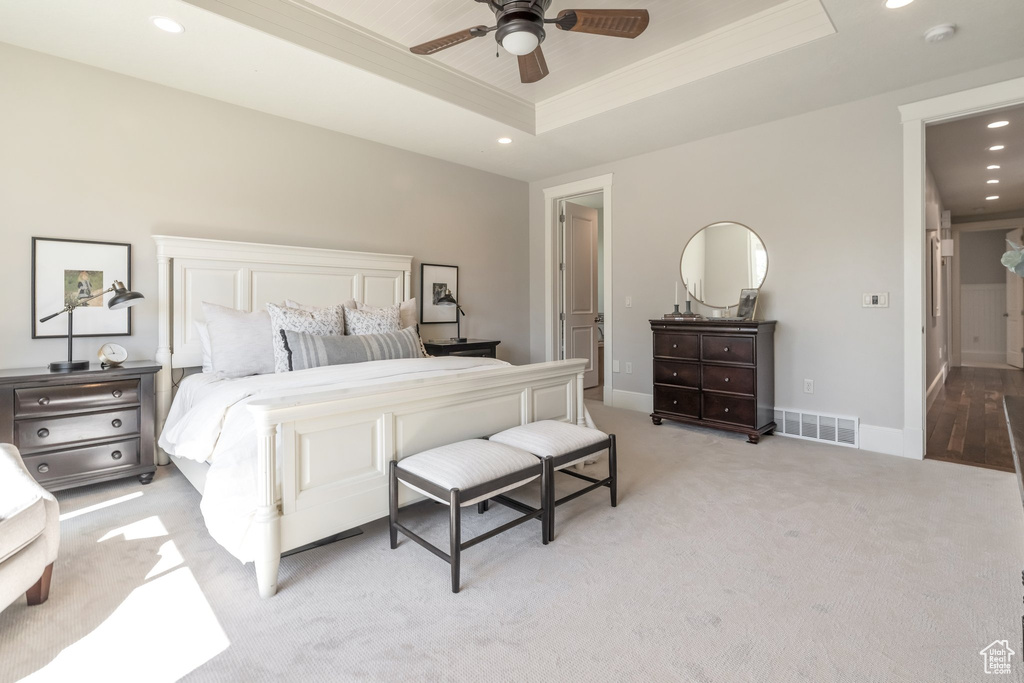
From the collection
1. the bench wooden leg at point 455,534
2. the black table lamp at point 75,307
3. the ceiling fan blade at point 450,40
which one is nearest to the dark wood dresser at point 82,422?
the black table lamp at point 75,307

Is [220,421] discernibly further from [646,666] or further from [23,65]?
[23,65]

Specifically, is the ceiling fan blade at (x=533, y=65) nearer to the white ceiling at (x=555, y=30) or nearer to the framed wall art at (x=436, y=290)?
the white ceiling at (x=555, y=30)

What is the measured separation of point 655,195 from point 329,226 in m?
3.07

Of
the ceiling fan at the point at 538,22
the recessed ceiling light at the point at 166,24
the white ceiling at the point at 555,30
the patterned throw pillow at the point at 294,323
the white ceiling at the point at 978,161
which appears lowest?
the patterned throw pillow at the point at 294,323

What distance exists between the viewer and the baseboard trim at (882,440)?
11.4 ft

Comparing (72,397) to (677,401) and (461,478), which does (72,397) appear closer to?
(461,478)

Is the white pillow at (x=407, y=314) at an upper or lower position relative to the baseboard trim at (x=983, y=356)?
upper

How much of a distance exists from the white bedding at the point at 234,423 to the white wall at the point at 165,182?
939 millimetres

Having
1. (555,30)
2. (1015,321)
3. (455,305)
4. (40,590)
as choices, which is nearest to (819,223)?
(555,30)

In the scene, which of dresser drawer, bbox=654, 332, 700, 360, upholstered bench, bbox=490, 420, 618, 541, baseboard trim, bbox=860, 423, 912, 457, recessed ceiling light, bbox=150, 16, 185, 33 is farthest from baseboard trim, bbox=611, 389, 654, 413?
recessed ceiling light, bbox=150, 16, 185, 33

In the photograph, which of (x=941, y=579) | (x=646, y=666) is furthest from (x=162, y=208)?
(x=941, y=579)

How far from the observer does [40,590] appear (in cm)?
169

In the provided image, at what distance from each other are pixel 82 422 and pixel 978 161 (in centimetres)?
815

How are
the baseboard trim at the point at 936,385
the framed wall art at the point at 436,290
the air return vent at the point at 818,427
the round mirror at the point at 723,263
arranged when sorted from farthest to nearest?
the baseboard trim at the point at 936,385
the framed wall art at the point at 436,290
the round mirror at the point at 723,263
the air return vent at the point at 818,427
